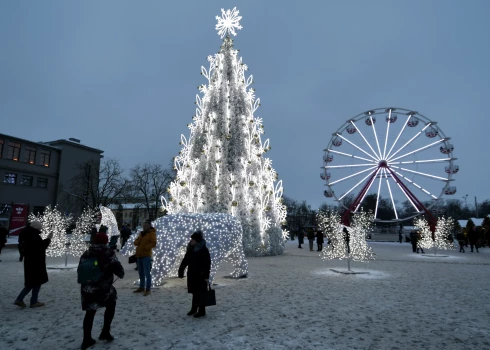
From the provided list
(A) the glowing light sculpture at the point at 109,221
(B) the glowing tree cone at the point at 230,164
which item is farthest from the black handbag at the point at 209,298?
(B) the glowing tree cone at the point at 230,164

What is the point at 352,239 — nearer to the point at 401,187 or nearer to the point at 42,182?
the point at 401,187

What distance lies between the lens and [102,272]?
438 cm

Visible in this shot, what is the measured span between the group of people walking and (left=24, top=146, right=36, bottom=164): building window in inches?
1718

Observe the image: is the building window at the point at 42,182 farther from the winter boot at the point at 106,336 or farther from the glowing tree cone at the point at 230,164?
the winter boot at the point at 106,336

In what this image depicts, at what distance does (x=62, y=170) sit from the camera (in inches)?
1850

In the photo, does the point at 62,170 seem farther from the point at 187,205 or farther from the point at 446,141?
the point at 446,141

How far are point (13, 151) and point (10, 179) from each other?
11.8 feet

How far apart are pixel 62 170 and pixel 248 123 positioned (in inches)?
1576

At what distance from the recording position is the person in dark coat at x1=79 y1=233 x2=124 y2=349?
4273 mm

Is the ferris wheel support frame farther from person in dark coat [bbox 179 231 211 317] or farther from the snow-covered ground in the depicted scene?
person in dark coat [bbox 179 231 211 317]

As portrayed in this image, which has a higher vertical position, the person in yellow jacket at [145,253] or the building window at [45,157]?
the building window at [45,157]

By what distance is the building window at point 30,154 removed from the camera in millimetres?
42838

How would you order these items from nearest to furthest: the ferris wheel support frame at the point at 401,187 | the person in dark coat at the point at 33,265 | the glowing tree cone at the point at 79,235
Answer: the person in dark coat at the point at 33,265, the glowing tree cone at the point at 79,235, the ferris wheel support frame at the point at 401,187

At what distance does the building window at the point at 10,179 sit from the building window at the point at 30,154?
265cm
